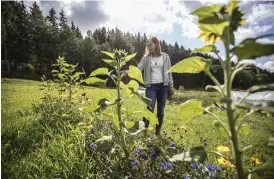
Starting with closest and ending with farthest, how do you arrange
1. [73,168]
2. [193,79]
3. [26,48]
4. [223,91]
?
[223,91]
[73,168]
[26,48]
[193,79]

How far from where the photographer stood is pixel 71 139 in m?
3.67

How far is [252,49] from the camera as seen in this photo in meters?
1.29

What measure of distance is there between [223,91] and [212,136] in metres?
4.29

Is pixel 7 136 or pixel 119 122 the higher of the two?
pixel 119 122

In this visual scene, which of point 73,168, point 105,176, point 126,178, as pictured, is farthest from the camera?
point 73,168

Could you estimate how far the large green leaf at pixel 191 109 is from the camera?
1.69m

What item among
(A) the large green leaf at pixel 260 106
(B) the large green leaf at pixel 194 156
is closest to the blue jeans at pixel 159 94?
(B) the large green leaf at pixel 194 156

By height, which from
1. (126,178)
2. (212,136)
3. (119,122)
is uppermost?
(119,122)

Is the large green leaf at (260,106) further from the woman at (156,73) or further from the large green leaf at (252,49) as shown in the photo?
the woman at (156,73)

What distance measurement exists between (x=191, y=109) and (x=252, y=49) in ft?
1.81

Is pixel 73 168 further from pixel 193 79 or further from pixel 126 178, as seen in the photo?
pixel 193 79

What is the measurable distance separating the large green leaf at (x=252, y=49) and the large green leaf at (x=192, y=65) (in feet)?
0.74

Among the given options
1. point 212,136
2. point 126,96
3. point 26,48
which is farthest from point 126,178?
point 26,48

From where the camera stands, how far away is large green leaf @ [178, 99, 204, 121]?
1689mm
